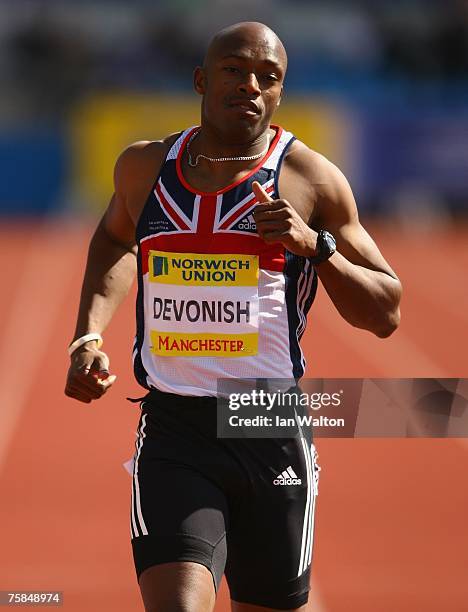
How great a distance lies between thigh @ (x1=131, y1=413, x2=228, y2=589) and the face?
3.03 feet

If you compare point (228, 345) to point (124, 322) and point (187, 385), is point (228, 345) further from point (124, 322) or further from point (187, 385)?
point (124, 322)

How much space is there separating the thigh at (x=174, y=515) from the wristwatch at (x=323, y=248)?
0.66 metres

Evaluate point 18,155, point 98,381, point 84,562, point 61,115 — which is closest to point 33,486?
point 84,562

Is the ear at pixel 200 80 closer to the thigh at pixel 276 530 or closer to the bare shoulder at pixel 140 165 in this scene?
the bare shoulder at pixel 140 165

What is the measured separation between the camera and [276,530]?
3.60 metres

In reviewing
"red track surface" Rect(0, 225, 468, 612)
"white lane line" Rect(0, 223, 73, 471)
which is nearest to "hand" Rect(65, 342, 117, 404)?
"red track surface" Rect(0, 225, 468, 612)

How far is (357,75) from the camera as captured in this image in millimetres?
23453

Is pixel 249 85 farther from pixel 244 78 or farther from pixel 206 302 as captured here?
pixel 206 302

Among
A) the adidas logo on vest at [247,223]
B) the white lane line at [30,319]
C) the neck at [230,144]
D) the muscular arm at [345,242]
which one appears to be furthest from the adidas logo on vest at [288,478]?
the white lane line at [30,319]

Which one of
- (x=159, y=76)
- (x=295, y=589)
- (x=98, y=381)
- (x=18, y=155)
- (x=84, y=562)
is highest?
(x=159, y=76)

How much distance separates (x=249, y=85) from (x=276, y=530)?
1.25 m

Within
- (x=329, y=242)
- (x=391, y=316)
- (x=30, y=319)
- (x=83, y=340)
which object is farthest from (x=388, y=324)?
(x=30, y=319)

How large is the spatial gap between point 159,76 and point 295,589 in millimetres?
20880

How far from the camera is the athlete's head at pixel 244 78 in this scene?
3627 millimetres
